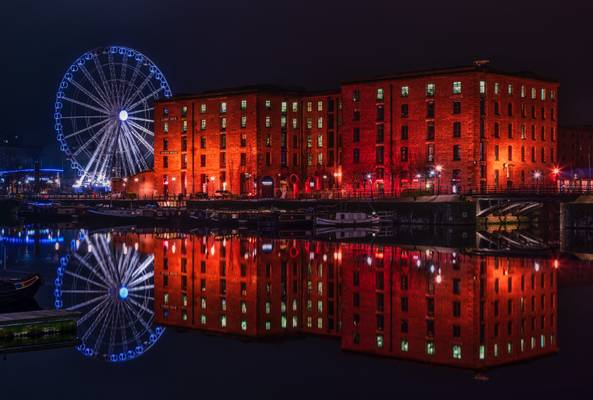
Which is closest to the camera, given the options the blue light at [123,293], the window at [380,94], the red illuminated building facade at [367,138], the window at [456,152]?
the blue light at [123,293]

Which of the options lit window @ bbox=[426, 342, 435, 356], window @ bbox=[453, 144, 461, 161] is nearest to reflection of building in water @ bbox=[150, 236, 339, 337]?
lit window @ bbox=[426, 342, 435, 356]

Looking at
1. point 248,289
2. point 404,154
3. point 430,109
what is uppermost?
point 430,109

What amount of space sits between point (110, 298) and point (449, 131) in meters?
57.8

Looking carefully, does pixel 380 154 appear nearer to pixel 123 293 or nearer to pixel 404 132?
pixel 404 132

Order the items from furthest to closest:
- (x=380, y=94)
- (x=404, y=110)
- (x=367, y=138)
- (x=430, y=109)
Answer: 1. (x=367, y=138)
2. (x=380, y=94)
3. (x=404, y=110)
4. (x=430, y=109)

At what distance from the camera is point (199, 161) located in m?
107

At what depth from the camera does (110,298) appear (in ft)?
118

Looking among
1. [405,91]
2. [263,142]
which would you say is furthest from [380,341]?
[263,142]

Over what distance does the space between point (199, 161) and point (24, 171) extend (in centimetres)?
6536

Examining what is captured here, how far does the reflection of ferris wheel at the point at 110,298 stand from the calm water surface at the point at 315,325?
0.08 meters

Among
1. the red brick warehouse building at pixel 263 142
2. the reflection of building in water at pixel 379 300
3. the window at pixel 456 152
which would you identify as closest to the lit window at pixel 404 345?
the reflection of building in water at pixel 379 300

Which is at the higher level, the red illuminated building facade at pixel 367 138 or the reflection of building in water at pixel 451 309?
the red illuminated building facade at pixel 367 138

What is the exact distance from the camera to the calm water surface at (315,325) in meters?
21.7

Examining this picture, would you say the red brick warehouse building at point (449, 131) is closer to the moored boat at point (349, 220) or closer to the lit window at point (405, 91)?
the lit window at point (405, 91)
